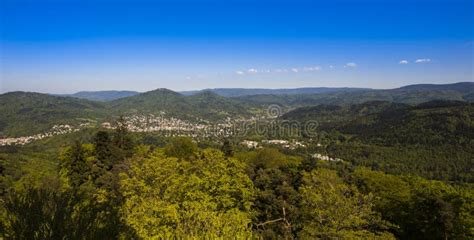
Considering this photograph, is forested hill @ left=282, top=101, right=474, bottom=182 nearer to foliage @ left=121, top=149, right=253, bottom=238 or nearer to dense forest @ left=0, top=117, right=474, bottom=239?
dense forest @ left=0, top=117, right=474, bottom=239

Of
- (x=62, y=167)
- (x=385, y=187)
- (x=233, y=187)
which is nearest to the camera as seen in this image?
(x=233, y=187)

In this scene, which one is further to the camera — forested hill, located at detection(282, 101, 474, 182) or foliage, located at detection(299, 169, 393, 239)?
forested hill, located at detection(282, 101, 474, 182)

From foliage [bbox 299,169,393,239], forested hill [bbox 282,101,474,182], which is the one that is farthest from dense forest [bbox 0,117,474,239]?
forested hill [bbox 282,101,474,182]

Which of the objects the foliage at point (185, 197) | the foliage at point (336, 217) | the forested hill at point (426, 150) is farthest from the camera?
the forested hill at point (426, 150)

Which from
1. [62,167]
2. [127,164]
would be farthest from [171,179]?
[62,167]

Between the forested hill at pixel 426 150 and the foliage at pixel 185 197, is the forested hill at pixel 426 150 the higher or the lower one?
the lower one

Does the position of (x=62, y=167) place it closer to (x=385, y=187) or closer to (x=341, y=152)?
(x=385, y=187)

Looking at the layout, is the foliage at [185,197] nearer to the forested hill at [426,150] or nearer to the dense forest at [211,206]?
the dense forest at [211,206]

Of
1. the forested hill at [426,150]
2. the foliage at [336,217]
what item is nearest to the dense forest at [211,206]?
the foliage at [336,217]

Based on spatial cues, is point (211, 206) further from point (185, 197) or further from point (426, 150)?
point (426, 150)

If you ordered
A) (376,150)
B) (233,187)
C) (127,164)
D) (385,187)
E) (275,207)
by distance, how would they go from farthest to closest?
(376,150) → (385,187) → (127,164) → (275,207) → (233,187)

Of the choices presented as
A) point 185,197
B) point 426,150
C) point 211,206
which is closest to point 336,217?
point 211,206
